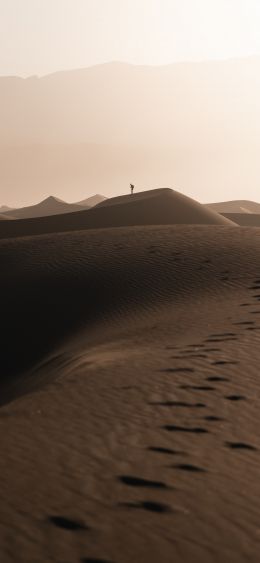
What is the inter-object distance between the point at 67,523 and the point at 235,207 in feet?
369

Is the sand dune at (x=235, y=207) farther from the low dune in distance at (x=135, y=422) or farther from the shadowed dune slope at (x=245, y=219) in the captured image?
the low dune in distance at (x=135, y=422)

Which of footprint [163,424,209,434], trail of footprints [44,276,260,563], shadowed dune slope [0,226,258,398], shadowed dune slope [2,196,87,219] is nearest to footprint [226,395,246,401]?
trail of footprints [44,276,260,563]

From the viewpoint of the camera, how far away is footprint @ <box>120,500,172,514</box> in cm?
541

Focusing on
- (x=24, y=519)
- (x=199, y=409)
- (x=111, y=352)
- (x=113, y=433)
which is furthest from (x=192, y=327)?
(x=24, y=519)

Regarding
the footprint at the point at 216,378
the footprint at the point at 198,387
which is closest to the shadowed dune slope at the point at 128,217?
the footprint at the point at 216,378

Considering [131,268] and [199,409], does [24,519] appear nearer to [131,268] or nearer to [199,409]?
[199,409]

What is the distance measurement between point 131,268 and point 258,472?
14.0 m

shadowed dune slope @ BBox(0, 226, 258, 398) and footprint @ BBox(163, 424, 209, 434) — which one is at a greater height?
shadowed dune slope @ BBox(0, 226, 258, 398)

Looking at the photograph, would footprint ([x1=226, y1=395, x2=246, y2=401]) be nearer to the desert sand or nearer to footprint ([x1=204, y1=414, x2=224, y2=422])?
the desert sand

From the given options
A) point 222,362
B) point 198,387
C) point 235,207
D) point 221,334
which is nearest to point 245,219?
point 235,207

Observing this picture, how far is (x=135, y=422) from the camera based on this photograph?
300 inches

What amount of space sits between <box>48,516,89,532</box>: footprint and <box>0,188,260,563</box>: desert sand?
1cm

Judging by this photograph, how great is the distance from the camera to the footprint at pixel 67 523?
16.7 feet

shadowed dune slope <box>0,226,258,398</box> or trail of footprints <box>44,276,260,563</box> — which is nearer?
trail of footprints <box>44,276,260,563</box>
